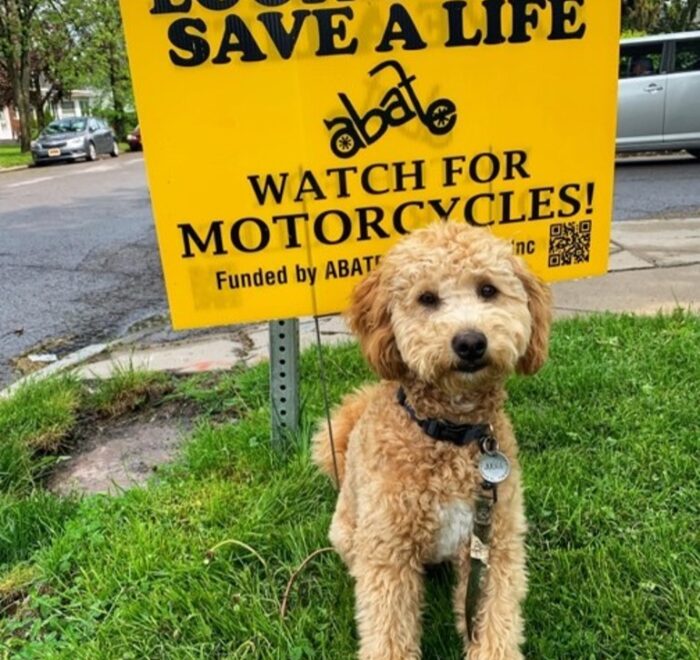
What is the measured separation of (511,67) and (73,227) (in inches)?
339

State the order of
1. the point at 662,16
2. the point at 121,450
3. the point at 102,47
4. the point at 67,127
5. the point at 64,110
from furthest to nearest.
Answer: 1. the point at 64,110
2. the point at 102,47
3. the point at 662,16
4. the point at 67,127
5. the point at 121,450

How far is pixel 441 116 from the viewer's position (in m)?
2.68

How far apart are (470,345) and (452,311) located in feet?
0.49

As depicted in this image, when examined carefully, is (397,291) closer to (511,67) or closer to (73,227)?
(511,67)

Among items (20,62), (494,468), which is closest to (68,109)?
(20,62)

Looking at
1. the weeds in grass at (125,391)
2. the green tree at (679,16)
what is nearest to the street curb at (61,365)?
the weeds in grass at (125,391)

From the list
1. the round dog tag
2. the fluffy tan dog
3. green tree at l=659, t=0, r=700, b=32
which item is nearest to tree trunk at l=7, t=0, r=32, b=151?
green tree at l=659, t=0, r=700, b=32

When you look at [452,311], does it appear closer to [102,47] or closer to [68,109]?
[102,47]

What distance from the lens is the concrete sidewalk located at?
4.38m

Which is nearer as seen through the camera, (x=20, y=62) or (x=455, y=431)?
(x=455, y=431)

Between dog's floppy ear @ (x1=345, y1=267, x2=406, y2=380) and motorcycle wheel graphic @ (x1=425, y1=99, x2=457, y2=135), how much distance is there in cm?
86

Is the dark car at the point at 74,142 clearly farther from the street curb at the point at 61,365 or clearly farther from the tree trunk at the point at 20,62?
the street curb at the point at 61,365

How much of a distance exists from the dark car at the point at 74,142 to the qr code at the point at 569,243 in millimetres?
24015

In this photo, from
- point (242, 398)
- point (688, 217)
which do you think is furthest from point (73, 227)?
point (688, 217)
